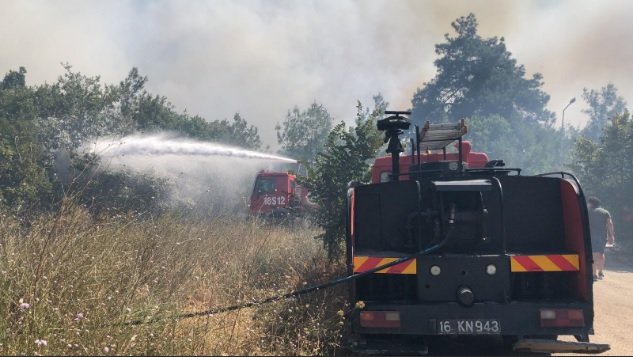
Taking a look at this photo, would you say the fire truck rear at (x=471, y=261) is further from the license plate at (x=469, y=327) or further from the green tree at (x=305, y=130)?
the green tree at (x=305, y=130)

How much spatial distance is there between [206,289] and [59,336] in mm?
2281

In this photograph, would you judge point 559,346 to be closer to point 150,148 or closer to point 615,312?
point 615,312

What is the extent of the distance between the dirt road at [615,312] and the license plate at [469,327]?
5.28 feet

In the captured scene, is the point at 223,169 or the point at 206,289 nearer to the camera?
the point at 206,289

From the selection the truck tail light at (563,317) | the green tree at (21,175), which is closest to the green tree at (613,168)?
the truck tail light at (563,317)

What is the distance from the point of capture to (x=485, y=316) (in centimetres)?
492

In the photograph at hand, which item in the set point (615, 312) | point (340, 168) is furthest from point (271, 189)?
point (615, 312)

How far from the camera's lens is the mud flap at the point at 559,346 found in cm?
470

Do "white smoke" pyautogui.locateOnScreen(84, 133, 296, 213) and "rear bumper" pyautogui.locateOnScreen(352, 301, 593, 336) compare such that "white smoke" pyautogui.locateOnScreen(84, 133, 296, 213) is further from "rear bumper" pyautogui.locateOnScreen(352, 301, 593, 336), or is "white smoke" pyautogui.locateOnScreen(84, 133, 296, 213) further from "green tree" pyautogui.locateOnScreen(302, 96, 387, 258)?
"rear bumper" pyautogui.locateOnScreen(352, 301, 593, 336)

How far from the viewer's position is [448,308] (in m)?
4.96

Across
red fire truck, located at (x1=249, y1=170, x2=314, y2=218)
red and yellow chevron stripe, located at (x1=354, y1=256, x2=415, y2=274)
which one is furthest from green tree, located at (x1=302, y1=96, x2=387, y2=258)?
red fire truck, located at (x1=249, y1=170, x2=314, y2=218)

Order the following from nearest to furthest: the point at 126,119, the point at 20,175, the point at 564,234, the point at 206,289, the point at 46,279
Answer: the point at 46,279, the point at 564,234, the point at 206,289, the point at 20,175, the point at 126,119

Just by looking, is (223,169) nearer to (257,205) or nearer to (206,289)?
(257,205)

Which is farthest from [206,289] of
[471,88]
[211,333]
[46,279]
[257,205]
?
[471,88]
